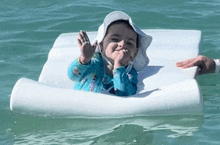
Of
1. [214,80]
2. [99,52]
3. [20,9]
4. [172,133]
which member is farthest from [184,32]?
[20,9]

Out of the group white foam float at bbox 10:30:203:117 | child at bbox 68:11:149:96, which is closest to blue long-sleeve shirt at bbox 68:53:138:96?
child at bbox 68:11:149:96

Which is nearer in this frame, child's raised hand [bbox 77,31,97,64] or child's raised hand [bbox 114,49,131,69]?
child's raised hand [bbox 77,31,97,64]

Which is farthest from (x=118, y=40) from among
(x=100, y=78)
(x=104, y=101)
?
(x=104, y=101)

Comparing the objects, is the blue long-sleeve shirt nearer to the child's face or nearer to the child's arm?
the child's arm

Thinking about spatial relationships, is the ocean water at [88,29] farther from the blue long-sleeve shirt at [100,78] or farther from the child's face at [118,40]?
the child's face at [118,40]

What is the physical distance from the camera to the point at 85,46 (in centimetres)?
398

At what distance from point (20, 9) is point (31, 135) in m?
3.80

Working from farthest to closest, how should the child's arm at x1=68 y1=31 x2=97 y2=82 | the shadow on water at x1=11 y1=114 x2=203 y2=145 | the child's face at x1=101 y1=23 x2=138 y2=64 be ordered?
the child's face at x1=101 y1=23 x2=138 y2=64 → the child's arm at x1=68 y1=31 x2=97 y2=82 → the shadow on water at x1=11 y1=114 x2=203 y2=145

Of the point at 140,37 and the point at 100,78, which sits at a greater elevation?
the point at 140,37

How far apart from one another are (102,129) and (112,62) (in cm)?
61

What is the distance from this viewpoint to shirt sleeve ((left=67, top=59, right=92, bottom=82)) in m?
4.16

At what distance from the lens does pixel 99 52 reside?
4422 millimetres

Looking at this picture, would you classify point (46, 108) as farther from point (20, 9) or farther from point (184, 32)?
point (20, 9)

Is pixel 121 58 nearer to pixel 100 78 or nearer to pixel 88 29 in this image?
pixel 100 78
